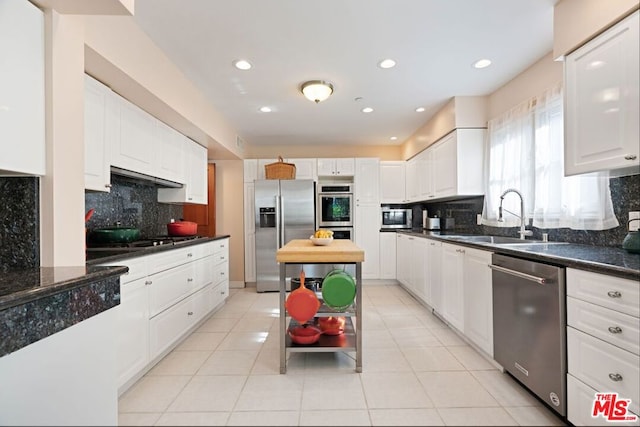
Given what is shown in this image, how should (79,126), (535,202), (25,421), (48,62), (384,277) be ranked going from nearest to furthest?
(25,421), (48,62), (79,126), (535,202), (384,277)

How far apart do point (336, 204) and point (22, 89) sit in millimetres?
4044

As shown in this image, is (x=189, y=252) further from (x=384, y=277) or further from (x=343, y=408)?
(x=384, y=277)

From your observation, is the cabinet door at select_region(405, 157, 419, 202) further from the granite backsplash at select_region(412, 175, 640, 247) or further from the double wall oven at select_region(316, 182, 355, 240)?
the granite backsplash at select_region(412, 175, 640, 247)

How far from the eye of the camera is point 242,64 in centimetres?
264

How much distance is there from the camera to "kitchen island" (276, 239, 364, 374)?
2055 mm

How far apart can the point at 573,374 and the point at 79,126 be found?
8.86 feet

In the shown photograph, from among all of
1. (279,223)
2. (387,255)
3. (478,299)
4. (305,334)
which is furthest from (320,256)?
(387,255)

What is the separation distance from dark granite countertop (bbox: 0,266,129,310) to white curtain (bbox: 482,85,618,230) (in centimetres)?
270

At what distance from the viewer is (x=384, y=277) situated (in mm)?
5008

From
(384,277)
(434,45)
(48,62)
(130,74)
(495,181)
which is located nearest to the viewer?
(48,62)

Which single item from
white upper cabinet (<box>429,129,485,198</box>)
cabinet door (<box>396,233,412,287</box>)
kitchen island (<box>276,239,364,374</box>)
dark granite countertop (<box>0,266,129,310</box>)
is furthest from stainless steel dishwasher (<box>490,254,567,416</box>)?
cabinet door (<box>396,233,412,287</box>)

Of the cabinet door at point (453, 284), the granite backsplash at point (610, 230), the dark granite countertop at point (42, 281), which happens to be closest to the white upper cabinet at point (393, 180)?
the granite backsplash at point (610, 230)

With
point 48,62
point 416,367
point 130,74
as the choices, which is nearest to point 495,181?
point 416,367

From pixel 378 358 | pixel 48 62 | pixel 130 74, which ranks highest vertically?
pixel 130 74
